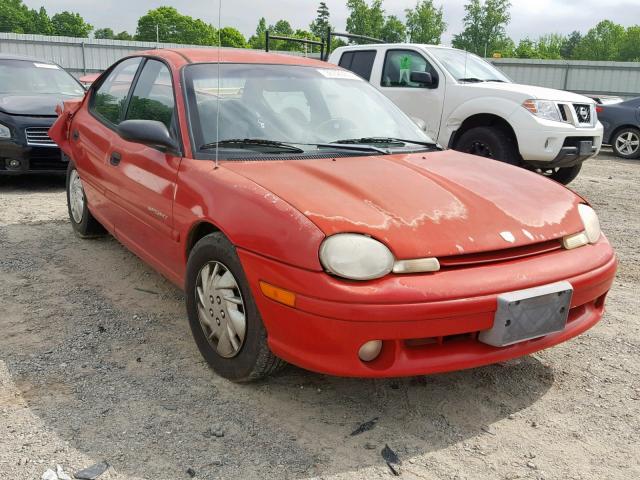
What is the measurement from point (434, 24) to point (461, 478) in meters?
81.1

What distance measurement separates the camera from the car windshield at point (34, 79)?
7851mm

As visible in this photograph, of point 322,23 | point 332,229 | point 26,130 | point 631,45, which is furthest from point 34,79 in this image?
point 631,45

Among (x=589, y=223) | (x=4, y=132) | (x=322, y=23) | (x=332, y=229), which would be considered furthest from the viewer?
(x=322, y=23)

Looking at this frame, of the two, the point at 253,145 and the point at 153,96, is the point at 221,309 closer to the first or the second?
the point at 253,145

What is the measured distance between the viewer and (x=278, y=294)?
2439mm

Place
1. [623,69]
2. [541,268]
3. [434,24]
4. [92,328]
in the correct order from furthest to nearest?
[434,24]
[623,69]
[92,328]
[541,268]

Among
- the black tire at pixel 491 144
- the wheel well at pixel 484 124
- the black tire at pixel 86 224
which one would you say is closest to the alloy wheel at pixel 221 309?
the black tire at pixel 86 224

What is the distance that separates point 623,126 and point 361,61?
6083mm

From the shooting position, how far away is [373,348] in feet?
7.91

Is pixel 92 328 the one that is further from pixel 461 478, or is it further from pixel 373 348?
pixel 461 478

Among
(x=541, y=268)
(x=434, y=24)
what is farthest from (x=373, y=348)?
(x=434, y=24)

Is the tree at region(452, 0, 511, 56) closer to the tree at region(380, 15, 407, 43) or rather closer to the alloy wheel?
the tree at region(380, 15, 407, 43)

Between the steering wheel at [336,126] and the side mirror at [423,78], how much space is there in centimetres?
461

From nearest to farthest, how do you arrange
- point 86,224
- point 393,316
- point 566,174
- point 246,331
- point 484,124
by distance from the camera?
point 393,316, point 246,331, point 86,224, point 484,124, point 566,174
